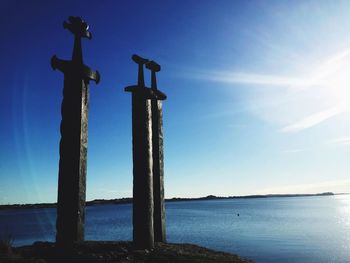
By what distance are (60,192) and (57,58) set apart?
2873 millimetres

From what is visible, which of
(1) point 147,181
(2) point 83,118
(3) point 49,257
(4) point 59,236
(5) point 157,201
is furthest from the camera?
(5) point 157,201

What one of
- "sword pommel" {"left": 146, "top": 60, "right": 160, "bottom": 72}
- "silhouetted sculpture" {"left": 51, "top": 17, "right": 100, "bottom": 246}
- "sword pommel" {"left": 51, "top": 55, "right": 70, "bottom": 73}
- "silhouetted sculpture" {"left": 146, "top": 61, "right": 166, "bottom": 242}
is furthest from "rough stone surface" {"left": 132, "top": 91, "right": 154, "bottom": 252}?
"sword pommel" {"left": 51, "top": 55, "right": 70, "bottom": 73}

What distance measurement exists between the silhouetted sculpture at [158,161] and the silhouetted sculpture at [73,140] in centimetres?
275

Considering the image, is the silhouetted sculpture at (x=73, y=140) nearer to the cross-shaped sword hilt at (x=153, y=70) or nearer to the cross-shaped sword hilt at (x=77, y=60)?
the cross-shaped sword hilt at (x=77, y=60)

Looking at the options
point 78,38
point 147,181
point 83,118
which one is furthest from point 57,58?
point 147,181

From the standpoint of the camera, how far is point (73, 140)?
25.3 ft

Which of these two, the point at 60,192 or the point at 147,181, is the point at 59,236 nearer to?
the point at 60,192

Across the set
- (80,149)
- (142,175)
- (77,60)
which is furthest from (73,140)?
(142,175)

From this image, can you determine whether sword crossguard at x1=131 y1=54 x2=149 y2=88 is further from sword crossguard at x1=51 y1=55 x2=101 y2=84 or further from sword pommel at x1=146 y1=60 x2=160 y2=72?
sword crossguard at x1=51 y1=55 x2=101 y2=84

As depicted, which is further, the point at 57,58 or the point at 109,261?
the point at 57,58

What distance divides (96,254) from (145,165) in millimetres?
2541

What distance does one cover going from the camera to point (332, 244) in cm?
3819

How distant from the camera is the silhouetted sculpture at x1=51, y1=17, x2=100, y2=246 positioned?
7.41m

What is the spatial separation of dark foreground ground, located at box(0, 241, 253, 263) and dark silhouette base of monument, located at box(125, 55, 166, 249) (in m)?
0.49
